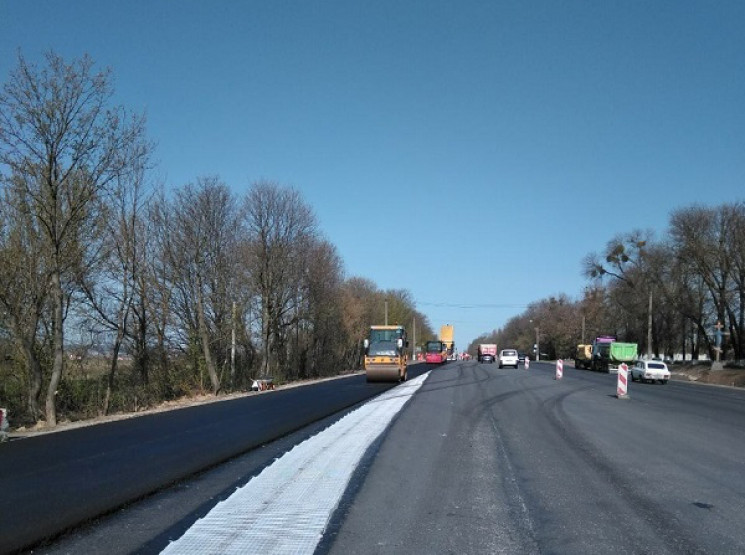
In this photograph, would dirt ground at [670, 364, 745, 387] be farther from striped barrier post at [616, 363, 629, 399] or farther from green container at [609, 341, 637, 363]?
striped barrier post at [616, 363, 629, 399]

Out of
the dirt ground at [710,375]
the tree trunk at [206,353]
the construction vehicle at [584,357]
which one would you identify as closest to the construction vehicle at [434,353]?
the construction vehicle at [584,357]

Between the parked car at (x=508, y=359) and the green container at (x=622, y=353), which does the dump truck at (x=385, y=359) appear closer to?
the green container at (x=622, y=353)

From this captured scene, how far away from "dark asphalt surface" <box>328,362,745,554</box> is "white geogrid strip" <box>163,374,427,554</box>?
29 cm

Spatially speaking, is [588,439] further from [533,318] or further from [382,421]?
[533,318]

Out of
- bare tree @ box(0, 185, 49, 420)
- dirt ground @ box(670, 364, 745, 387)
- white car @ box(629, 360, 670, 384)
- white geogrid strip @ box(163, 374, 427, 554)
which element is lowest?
dirt ground @ box(670, 364, 745, 387)

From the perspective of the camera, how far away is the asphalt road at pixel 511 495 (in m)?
6.66

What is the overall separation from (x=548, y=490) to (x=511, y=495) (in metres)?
0.67

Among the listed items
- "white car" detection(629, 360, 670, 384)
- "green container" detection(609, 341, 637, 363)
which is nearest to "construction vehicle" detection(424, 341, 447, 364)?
"green container" detection(609, 341, 637, 363)

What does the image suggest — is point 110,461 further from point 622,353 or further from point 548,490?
point 622,353

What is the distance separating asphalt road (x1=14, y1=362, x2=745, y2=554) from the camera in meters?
6.66

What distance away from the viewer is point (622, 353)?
64.8 m

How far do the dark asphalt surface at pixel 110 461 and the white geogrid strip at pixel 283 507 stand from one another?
56 cm

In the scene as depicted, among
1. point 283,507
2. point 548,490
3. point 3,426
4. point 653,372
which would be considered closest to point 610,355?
point 653,372

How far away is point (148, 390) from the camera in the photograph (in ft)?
111
